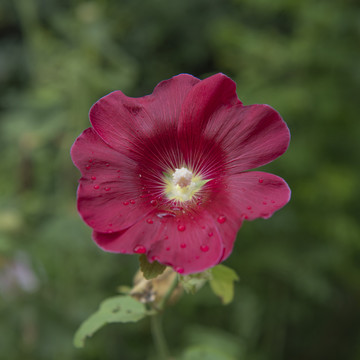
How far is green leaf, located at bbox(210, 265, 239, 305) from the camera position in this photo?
3.49ft

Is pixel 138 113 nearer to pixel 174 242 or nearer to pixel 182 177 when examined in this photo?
pixel 182 177

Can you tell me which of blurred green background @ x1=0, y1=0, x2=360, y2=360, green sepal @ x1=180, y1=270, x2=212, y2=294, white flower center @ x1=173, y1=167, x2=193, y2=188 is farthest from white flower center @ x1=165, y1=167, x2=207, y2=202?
blurred green background @ x1=0, y1=0, x2=360, y2=360

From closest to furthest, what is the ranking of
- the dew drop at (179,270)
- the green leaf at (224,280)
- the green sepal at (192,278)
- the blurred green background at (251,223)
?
the dew drop at (179,270) → the green sepal at (192,278) → the green leaf at (224,280) → the blurred green background at (251,223)

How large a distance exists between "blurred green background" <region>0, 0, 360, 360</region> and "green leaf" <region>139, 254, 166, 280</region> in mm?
1205

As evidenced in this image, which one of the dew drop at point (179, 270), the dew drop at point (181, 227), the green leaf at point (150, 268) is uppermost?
the dew drop at point (181, 227)

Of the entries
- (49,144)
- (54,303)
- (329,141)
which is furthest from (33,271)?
(329,141)

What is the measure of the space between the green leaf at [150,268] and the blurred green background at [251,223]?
1205 mm

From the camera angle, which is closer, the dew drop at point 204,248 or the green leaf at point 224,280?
the dew drop at point 204,248

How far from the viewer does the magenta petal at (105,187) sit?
932 mm

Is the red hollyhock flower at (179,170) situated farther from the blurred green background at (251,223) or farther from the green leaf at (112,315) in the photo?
the blurred green background at (251,223)

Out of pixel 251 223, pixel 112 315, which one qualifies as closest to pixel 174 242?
pixel 112 315

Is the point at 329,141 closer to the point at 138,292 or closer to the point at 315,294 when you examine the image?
the point at 315,294

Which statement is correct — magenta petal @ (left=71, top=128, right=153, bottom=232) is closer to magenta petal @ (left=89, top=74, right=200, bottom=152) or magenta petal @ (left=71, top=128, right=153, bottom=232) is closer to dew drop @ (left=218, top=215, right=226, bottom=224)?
magenta petal @ (left=89, top=74, right=200, bottom=152)

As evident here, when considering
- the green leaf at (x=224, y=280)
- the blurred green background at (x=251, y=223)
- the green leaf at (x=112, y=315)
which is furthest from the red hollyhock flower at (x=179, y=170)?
the blurred green background at (x=251, y=223)
